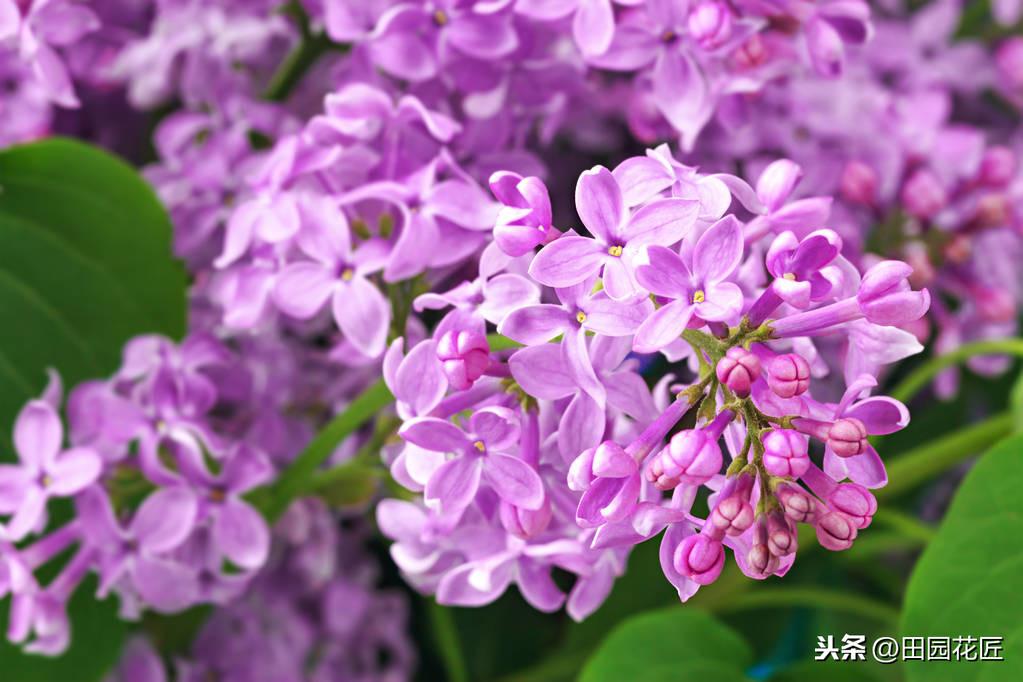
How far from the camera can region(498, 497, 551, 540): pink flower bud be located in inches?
13.7

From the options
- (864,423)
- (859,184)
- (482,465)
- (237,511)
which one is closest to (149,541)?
(237,511)

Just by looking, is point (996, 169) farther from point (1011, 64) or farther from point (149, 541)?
point (149, 541)

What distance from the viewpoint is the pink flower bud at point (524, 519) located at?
0.35 metres

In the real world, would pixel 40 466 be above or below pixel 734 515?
below

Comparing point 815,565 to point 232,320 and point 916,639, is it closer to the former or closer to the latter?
point 916,639

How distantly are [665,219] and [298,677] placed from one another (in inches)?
15.7

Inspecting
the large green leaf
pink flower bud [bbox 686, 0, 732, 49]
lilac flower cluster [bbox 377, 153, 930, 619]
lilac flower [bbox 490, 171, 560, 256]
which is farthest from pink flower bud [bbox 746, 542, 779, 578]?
the large green leaf

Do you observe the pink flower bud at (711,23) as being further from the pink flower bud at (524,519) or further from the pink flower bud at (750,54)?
the pink flower bud at (524,519)

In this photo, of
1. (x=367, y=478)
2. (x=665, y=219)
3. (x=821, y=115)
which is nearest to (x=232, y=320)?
(x=367, y=478)

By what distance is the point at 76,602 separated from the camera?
1.69 ft

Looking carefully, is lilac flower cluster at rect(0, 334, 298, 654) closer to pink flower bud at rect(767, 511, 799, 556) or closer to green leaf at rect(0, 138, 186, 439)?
green leaf at rect(0, 138, 186, 439)

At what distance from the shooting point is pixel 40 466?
446mm

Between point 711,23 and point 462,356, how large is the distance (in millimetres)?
188

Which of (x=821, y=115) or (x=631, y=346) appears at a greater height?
(x=631, y=346)
